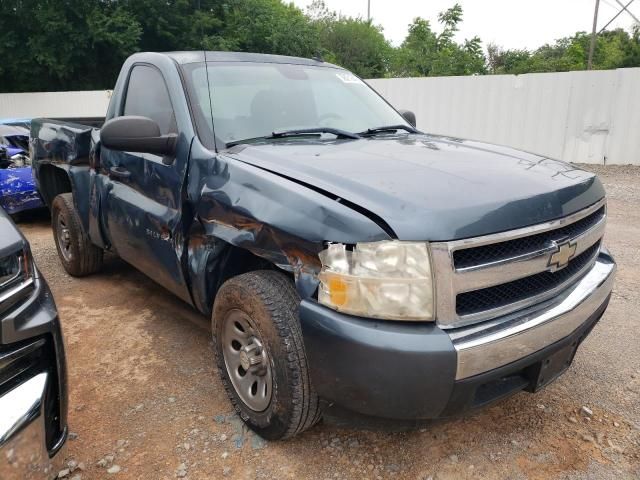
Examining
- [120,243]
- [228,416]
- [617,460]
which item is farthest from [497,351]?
[120,243]

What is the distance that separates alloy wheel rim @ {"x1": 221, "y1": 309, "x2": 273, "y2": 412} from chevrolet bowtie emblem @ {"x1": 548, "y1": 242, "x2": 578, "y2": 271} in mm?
1261

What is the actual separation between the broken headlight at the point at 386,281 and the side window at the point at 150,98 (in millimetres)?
1527

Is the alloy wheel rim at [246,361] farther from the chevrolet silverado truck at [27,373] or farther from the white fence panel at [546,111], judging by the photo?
the white fence panel at [546,111]

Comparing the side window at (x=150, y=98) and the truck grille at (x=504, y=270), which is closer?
the truck grille at (x=504, y=270)

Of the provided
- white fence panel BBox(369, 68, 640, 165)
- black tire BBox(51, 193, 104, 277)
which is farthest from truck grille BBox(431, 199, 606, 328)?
white fence panel BBox(369, 68, 640, 165)

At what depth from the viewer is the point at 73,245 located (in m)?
4.62

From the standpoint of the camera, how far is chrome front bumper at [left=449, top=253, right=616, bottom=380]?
1.87 meters

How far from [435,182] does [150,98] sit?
2.08 meters

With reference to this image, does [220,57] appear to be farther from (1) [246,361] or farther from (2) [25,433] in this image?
(2) [25,433]

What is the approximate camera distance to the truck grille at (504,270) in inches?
73.7

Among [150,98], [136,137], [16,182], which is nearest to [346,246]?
[136,137]

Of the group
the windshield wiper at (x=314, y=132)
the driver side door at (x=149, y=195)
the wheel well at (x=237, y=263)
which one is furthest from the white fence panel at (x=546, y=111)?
the wheel well at (x=237, y=263)

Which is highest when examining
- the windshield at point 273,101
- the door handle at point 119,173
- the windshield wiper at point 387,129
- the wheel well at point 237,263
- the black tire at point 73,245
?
the windshield at point 273,101

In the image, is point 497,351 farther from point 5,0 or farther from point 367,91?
point 5,0
